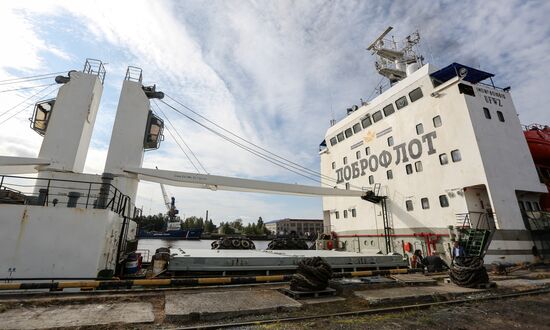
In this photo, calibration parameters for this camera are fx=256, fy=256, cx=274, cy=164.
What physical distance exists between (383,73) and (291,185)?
47.5ft

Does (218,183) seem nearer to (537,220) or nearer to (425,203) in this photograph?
(425,203)

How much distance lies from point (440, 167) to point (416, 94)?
5351 millimetres

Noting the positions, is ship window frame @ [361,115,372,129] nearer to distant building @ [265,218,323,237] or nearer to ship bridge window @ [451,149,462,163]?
ship bridge window @ [451,149,462,163]

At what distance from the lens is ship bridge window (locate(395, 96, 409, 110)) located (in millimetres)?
18083

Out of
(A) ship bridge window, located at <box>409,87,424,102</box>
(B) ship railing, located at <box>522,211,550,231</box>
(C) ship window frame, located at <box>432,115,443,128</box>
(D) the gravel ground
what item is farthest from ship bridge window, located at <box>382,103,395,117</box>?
(D) the gravel ground

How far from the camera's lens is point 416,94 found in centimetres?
1731

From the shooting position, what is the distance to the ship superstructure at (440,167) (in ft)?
43.6

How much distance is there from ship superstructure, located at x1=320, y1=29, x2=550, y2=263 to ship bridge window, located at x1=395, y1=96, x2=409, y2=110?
0.23ft

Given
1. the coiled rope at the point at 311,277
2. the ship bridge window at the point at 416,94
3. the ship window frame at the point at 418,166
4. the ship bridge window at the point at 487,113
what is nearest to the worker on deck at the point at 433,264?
the ship window frame at the point at 418,166

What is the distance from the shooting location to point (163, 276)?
8.73m

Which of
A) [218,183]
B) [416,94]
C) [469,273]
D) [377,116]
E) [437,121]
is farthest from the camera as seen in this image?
[377,116]

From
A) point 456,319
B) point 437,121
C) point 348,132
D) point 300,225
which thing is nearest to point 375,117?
point 348,132

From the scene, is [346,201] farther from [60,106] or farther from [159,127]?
[60,106]

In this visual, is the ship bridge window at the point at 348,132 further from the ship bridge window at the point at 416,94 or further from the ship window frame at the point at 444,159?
the ship window frame at the point at 444,159
